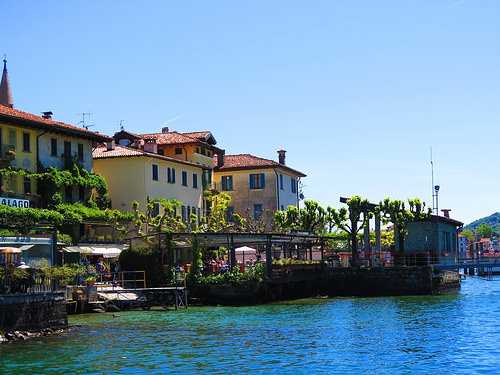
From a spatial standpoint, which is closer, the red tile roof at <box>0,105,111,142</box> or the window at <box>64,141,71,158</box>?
the red tile roof at <box>0,105,111,142</box>

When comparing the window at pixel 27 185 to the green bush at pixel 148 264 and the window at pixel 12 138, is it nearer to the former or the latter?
the window at pixel 12 138

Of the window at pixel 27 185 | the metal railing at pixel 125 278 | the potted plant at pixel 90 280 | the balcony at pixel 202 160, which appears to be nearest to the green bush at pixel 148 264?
the metal railing at pixel 125 278

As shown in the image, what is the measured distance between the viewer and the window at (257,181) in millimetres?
89625

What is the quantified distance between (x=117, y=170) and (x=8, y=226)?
69.0ft

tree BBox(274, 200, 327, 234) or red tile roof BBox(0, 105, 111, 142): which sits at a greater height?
red tile roof BBox(0, 105, 111, 142)

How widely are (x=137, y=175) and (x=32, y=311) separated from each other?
114 ft

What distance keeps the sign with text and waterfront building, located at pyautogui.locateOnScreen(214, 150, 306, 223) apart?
34.2 meters

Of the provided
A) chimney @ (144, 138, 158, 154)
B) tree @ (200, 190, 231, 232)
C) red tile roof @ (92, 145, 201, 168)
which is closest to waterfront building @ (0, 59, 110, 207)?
red tile roof @ (92, 145, 201, 168)

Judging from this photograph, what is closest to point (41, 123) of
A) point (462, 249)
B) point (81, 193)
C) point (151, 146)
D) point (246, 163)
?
→ point (81, 193)

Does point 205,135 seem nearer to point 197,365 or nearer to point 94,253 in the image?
point 94,253

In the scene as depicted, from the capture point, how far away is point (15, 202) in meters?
55.8

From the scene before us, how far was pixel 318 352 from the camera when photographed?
31.1 m

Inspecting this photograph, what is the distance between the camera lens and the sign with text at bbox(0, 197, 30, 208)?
5478 cm

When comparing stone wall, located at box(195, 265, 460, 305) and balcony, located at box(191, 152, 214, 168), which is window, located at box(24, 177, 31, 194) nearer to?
stone wall, located at box(195, 265, 460, 305)
